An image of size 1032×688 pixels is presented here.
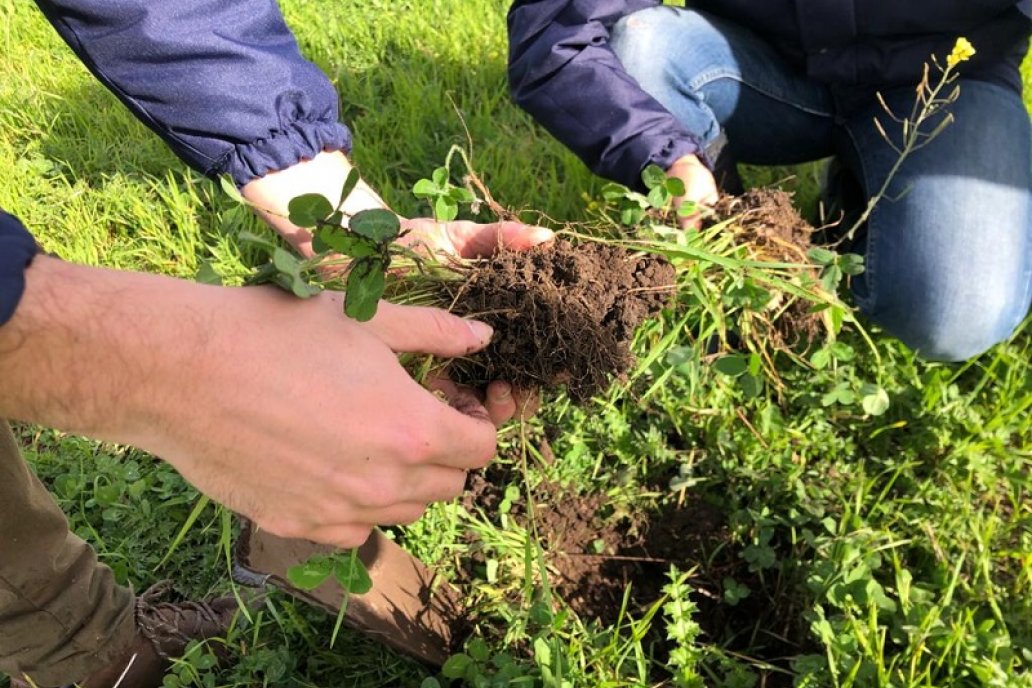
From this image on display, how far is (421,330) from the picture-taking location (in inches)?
45.4

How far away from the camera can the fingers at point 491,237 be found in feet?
5.15

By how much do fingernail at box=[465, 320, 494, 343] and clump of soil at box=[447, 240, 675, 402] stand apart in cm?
8

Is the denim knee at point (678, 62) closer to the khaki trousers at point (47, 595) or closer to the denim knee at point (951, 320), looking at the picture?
the denim knee at point (951, 320)

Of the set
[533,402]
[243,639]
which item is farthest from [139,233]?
[533,402]

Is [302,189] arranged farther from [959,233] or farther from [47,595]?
[959,233]

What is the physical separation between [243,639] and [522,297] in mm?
1071

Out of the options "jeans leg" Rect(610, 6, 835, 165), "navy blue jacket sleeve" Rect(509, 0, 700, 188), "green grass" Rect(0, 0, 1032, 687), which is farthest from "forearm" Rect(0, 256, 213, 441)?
"jeans leg" Rect(610, 6, 835, 165)

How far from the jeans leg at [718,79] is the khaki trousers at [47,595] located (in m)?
1.96

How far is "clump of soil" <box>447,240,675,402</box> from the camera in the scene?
1.41 metres

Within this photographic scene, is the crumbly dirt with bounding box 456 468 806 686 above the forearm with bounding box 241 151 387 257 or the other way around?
the other way around

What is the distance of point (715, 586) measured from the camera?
1.85 m

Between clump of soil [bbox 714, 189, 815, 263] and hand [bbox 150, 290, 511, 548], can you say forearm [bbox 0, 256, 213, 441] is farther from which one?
clump of soil [bbox 714, 189, 815, 263]

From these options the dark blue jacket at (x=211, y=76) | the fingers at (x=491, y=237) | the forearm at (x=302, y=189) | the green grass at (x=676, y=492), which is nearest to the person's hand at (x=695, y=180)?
the green grass at (x=676, y=492)

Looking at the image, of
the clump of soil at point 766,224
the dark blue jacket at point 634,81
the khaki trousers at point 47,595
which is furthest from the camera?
the dark blue jacket at point 634,81
